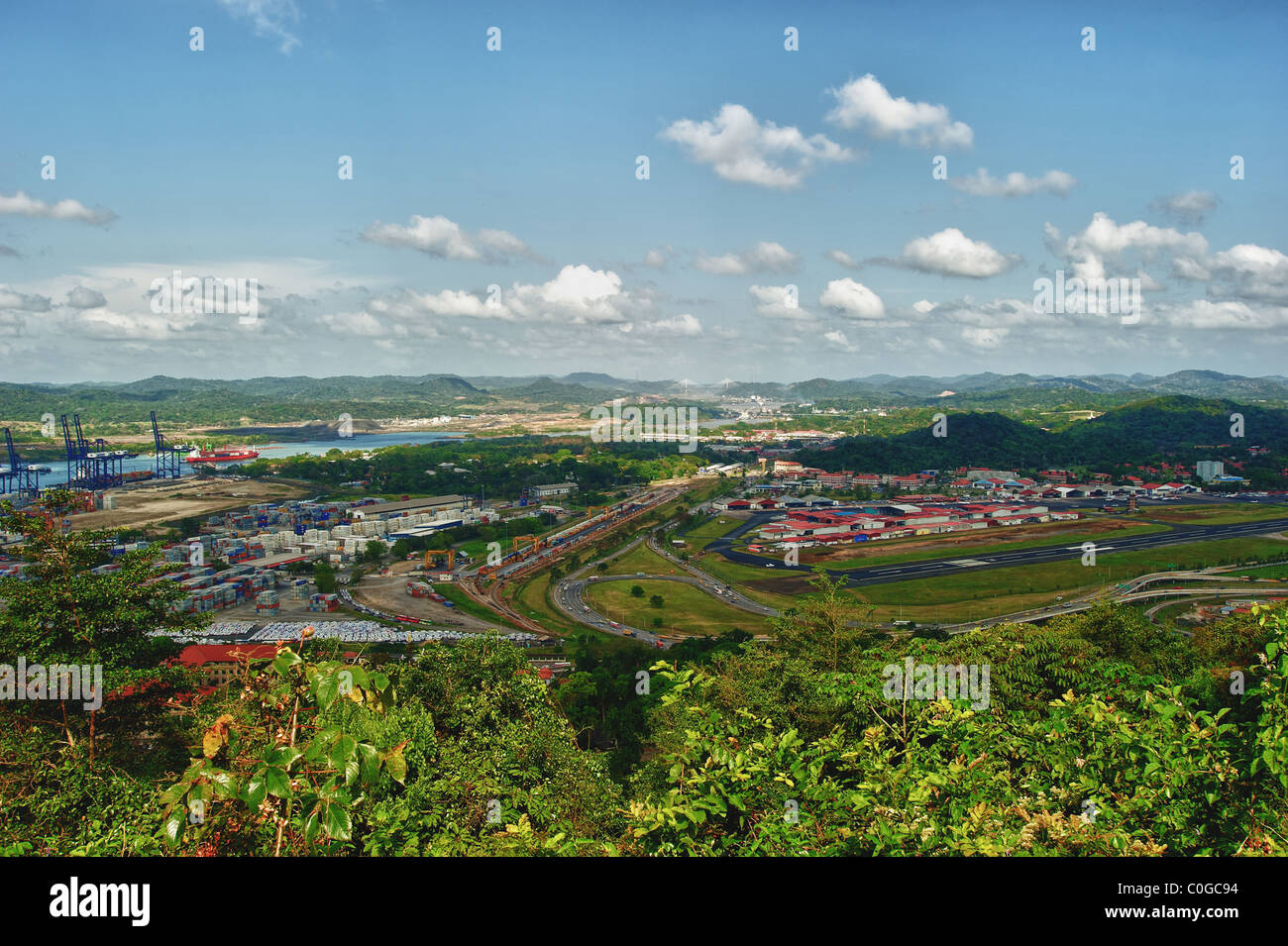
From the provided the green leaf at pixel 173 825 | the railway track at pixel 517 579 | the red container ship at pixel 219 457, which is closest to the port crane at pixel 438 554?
the railway track at pixel 517 579

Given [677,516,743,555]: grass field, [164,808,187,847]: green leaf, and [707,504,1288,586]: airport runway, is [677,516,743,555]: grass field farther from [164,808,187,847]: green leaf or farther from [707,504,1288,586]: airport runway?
[164,808,187,847]: green leaf

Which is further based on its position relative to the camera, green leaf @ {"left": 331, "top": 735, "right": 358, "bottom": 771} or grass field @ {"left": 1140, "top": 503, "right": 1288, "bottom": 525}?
grass field @ {"left": 1140, "top": 503, "right": 1288, "bottom": 525}

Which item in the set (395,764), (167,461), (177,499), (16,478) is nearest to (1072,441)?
(177,499)

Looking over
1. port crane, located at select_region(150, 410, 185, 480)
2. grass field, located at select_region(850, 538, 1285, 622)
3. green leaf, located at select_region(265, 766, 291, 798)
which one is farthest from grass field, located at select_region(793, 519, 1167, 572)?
port crane, located at select_region(150, 410, 185, 480)

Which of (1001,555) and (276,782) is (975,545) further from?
(276,782)

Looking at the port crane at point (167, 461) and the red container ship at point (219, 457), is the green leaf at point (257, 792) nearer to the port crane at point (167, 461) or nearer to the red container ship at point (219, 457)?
the port crane at point (167, 461)
